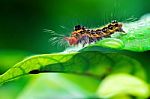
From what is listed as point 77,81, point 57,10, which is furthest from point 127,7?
point 77,81

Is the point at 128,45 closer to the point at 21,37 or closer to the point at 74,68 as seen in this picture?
the point at 74,68

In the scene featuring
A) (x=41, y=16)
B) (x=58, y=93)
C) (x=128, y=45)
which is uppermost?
(x=41, y=16)

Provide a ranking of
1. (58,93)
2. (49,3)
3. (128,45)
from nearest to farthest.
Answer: (128,45) < (58,93) < (49,3)

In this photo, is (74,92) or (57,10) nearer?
(74,92)

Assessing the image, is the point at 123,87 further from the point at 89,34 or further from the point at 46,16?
the point at 46,16

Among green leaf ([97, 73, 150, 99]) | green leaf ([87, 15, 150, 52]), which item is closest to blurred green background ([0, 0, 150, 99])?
green leaf ([97, 73, 150, 99])

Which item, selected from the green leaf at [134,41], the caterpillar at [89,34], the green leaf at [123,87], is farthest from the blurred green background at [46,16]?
the green leaf at [134,41]

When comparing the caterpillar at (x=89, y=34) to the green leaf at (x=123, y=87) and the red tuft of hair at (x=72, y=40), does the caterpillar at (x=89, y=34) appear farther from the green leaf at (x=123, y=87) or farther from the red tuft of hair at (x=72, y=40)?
the green leaf at (x=123, y=87)
